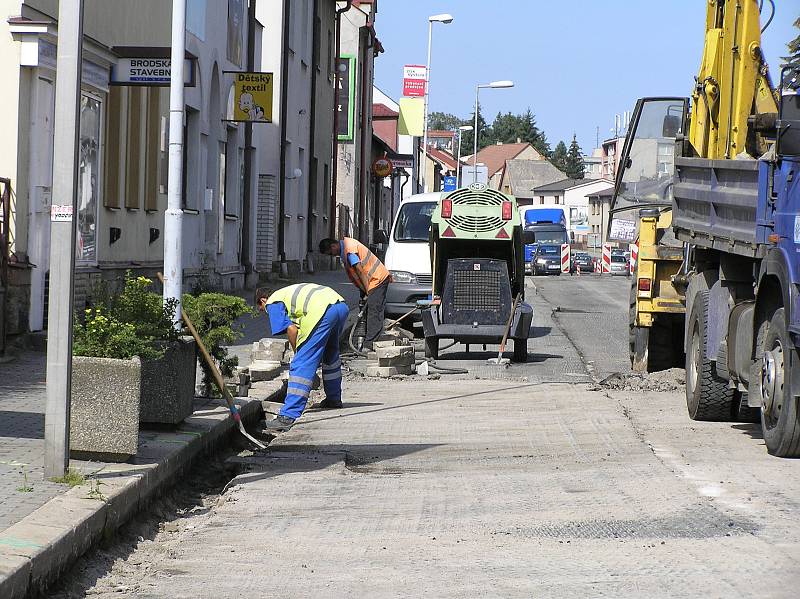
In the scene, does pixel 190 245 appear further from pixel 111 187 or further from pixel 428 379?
pixel 428 379

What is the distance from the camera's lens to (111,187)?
16984 millimetres

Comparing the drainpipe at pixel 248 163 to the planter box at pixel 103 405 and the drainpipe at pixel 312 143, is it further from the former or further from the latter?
the planter box at pixel 103 405

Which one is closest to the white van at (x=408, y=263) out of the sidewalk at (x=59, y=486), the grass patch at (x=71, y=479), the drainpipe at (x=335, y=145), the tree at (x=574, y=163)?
the sidewalk at (x=59, y=486)

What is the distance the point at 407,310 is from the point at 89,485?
12637 mm

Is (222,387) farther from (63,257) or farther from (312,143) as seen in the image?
(312,143)

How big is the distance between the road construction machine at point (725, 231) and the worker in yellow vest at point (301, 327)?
3227mm

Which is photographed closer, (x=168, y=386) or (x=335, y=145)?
(x=168, y=386)

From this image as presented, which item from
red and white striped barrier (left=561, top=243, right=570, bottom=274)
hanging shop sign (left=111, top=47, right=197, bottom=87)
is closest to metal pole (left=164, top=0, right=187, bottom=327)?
hanging shop sign (left=111, top=47, right=197, bottom=87)

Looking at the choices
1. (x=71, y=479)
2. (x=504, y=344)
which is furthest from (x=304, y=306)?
(x=504, y=344)

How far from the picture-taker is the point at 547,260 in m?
56.2

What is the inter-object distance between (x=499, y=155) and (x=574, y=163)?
20584 mm

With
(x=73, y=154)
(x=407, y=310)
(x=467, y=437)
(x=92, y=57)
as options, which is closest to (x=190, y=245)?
(x=407, y=310)

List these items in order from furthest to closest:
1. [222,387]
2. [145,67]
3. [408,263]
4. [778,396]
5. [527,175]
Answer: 1. [527,175]
2. [408,263]
3. [145,67]
4. [222,387]
5. [778,396]

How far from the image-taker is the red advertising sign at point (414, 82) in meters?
49.0
